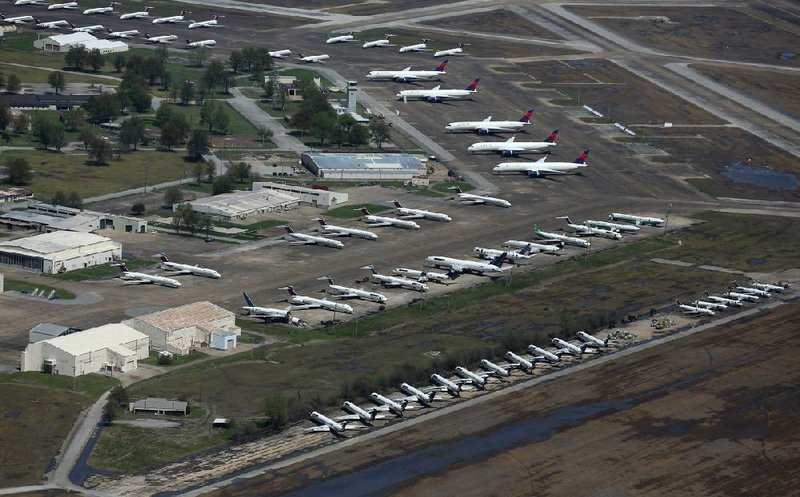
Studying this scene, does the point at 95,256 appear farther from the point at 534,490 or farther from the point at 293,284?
the point at 534,490

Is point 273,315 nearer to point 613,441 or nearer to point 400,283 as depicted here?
point 400,283

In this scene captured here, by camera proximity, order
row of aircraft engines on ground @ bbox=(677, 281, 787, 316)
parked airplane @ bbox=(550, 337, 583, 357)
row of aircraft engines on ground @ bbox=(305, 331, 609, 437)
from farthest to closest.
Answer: row of aircraft engines on ground @ bbox=(677, 281, 787, 316) < parked airplane @ bbox=(550, 337, 583, 357) < row of aircraft engines on ground @ bbox=(305, 331, 609, 437)

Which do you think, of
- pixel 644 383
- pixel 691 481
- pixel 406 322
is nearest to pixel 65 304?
pixel 406 322

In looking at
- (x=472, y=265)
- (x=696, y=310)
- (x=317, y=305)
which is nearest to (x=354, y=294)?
(x=317, y=305)

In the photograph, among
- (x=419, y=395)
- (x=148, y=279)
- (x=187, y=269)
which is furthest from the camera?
(x=187, y=269)

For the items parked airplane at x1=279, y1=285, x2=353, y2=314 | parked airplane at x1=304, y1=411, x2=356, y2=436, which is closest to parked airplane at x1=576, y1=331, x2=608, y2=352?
parked airplane at x1=279, y1=285, x2=353, y2=314

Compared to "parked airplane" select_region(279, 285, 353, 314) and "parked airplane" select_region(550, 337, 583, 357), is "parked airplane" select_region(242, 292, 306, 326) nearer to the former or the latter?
"parked airplane" select_region(279, 285, 353, 314)
